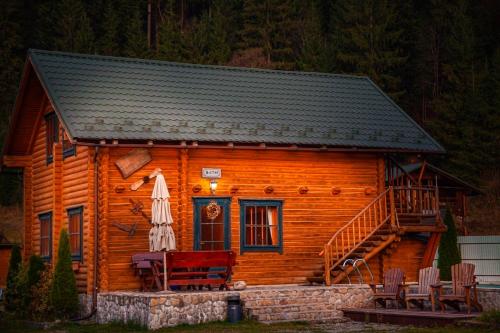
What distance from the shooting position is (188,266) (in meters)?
Answer: 20.5

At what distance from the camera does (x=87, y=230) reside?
2248cm

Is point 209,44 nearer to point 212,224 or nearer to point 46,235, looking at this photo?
point 46,235

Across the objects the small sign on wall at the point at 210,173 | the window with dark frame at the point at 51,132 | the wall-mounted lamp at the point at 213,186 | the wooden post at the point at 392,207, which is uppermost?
the window with dark frame at the point at 51,132

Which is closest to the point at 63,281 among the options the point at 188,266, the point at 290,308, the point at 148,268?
the point at 148,268

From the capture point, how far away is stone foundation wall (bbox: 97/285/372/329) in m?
18.8

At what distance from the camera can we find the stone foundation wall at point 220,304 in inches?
739

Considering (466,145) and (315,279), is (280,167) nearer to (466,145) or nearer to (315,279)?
(315,279)

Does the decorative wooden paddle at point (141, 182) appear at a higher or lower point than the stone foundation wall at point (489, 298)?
higher

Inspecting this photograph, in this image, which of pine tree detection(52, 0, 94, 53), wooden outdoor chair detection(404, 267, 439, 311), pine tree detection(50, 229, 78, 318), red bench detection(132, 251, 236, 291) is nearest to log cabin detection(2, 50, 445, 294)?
pine tree detection(50, 229, 78, 318)

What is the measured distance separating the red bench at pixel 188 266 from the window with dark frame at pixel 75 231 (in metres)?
1.97

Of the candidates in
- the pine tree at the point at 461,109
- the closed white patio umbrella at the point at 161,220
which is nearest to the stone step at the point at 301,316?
the closed white patio umbrella at the point at 161,220

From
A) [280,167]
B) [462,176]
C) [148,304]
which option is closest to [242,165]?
[280,167]

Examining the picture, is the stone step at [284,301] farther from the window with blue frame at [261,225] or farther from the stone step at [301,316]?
the window with blue frame at [261,225]

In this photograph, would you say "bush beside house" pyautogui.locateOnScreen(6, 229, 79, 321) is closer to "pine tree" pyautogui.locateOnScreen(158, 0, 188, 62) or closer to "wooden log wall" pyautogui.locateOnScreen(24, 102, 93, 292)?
"wooden log wall" pyautogui.locateOnScreen(24, 102, 93, 292)
